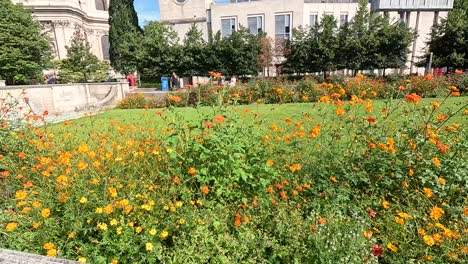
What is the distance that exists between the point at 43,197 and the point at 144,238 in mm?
1292

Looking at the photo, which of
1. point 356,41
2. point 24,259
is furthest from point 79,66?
point 24,259

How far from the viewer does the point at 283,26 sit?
29266mm

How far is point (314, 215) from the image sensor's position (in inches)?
99.3

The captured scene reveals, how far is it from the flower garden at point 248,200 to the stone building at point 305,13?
27.6 meters

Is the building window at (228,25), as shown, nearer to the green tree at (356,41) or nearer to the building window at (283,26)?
the building window at (283,26)

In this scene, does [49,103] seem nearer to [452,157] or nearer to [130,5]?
[452,157]

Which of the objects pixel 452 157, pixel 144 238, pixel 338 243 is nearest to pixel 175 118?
pixel 144 238

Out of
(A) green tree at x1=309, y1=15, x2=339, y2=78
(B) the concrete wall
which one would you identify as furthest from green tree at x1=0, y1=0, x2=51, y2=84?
(A) green tree at x1=309, y1=15, x2=339, y2=78

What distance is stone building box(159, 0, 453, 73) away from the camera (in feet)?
94.2

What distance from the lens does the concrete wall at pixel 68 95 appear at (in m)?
11.5

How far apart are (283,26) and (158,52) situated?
1415cm

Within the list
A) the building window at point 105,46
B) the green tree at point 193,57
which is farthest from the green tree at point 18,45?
the building window at point 105,46

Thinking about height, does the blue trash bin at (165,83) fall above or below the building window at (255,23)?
below

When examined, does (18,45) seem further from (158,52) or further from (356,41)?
(356,41)
